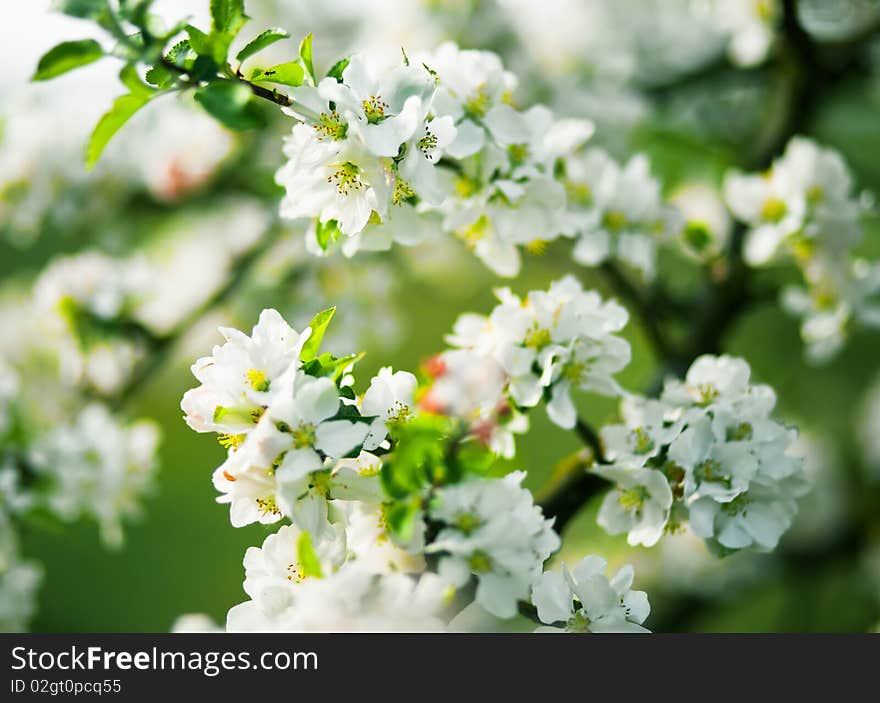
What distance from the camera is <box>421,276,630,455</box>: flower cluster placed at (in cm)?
98

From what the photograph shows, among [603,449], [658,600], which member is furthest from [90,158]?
[658,600]

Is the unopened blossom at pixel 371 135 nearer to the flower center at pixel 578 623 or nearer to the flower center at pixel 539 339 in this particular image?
the flower center at pixel 539 339

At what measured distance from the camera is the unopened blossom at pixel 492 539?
0.75 metres

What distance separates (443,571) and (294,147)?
512 millimetres

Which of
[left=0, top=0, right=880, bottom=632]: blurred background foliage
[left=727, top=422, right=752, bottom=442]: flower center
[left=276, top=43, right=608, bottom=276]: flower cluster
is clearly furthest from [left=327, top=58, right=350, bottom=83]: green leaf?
[left=0, top=0, right=880, bottom=632]: blurred background foliage

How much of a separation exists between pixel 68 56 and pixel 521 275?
158cm

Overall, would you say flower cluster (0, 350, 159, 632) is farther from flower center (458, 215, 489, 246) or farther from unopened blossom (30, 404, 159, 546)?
flower center (458, 215, 489, 246)

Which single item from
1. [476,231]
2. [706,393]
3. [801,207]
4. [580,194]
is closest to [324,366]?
[476,231]

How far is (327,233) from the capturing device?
0.99 metres

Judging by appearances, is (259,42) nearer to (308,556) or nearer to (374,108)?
(374,108)

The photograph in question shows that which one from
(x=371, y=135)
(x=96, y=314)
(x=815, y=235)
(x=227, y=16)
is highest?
(x=96, y=314)

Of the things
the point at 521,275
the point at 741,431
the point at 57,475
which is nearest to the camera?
the point at 741,431

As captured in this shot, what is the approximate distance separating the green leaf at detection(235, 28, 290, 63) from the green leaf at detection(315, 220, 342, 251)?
0.64 ft

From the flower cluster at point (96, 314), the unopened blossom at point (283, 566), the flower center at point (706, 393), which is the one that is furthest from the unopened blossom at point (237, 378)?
the flower cluster at point (96, 314)
